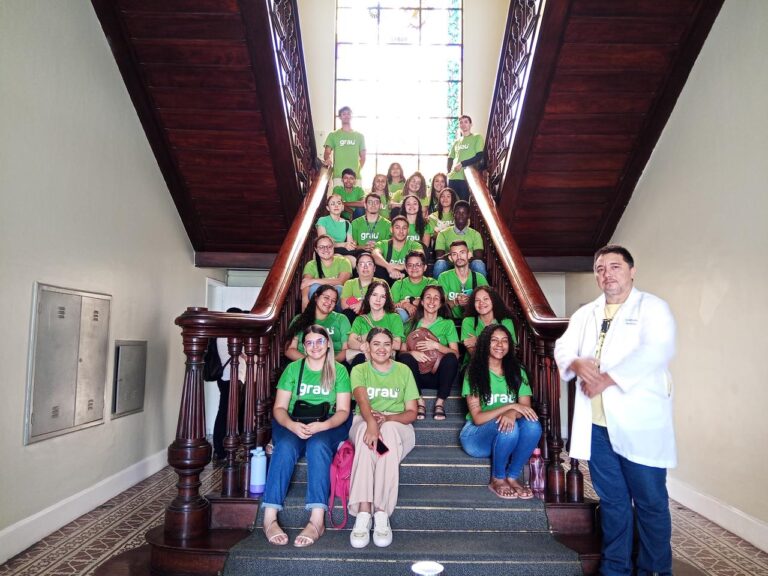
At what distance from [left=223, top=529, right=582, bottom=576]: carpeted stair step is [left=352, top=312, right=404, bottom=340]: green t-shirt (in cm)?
155

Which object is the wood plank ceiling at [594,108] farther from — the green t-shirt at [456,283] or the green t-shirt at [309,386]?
the green t-shirt at [309,386]

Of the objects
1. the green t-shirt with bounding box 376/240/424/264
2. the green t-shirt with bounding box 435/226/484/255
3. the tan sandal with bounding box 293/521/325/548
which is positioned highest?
the green t-shirt with bounding box 435/226/484/255

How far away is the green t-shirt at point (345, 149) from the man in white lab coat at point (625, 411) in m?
4.60

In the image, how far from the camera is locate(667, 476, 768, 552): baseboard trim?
131 inches

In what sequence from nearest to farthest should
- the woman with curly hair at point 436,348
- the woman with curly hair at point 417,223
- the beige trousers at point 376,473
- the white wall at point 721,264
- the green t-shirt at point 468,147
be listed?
the beige trousers at point 376,473, the white wall at point 721,264, the woman with curly hair at point 436,348, the woman with curly hair at point 417,223, the green t-shirt at point 468,147

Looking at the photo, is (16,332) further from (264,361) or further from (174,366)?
(174,366)

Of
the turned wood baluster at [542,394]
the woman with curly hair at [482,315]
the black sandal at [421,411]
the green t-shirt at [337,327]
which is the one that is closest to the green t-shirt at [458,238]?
the woman with curly hair at [482,315]

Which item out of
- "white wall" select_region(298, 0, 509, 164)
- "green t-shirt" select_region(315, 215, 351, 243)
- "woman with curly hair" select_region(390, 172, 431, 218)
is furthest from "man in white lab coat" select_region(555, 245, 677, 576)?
"white wall" select_region(298, 0, 509, 164)

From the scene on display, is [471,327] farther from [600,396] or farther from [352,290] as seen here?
[600,396]

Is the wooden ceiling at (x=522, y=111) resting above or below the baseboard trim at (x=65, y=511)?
above

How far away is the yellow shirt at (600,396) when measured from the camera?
2.46m

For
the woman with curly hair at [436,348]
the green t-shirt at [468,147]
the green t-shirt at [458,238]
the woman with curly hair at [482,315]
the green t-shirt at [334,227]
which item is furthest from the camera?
the green t-shirt at [468,147]

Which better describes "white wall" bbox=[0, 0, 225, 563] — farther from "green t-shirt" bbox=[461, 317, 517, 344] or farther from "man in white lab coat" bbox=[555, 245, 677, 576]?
"man in white lab coat" bbox=[555, 245, 677, 576]

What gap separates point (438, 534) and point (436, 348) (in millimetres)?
1280
